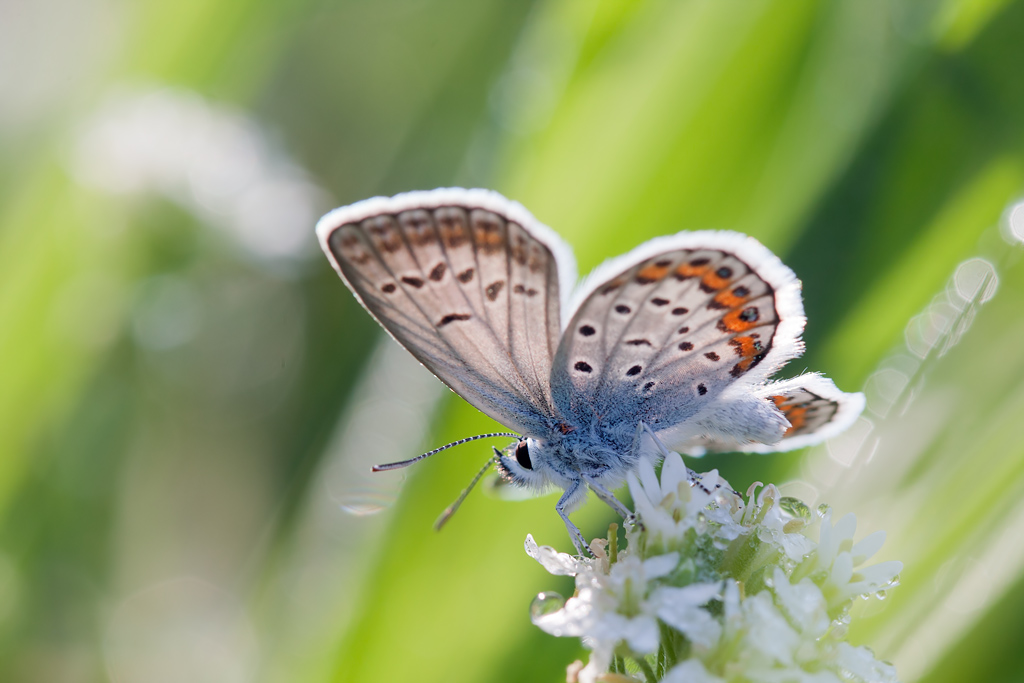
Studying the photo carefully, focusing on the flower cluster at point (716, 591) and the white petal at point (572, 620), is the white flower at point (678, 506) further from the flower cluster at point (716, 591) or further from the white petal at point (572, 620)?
the white petal at point (572, 620)

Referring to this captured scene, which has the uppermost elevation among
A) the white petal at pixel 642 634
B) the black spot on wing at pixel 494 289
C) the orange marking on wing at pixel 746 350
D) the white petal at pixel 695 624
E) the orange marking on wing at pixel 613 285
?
the orange marking on wing at pixel 746 350

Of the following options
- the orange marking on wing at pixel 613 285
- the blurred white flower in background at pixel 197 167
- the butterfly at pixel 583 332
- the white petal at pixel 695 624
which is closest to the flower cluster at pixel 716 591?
the white petal at pixel 695 624

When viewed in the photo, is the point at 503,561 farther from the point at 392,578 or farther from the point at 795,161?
the point at 795,161

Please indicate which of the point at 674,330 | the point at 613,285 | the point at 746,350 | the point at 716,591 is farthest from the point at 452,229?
the point at 716,591

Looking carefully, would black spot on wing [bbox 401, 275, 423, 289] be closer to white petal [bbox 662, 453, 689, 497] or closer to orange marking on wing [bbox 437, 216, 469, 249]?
orange marking on wing [bbox 437, 216, 469, 249]

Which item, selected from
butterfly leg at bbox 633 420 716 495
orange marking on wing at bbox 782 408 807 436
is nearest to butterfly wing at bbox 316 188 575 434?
butterfly leg at bbox 633 420 716 495

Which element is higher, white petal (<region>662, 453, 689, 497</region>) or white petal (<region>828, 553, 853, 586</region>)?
white petal (<region>828, 553, 853, 586</region>)
